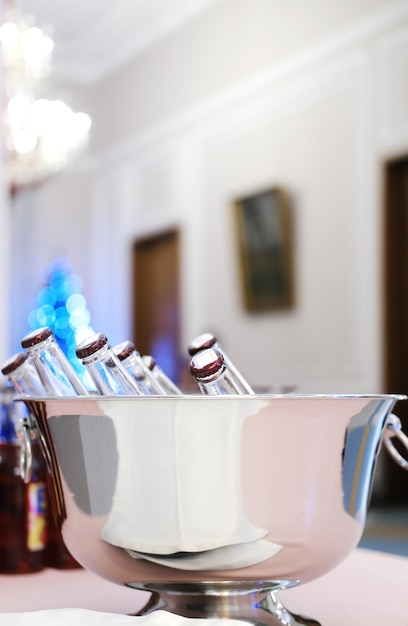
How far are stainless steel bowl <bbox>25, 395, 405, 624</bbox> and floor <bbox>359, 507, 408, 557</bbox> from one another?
289 centimetres

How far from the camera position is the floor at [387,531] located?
3.38m

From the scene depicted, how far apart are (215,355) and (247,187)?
5.03m

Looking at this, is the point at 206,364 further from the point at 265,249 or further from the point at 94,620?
the point at 265,249

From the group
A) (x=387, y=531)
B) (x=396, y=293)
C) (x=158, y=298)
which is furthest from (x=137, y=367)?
(x=158, y=298)

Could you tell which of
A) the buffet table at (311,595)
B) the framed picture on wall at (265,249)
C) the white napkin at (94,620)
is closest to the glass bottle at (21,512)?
the buffet table at (311,595)

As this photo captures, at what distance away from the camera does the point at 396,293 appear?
14.5ft

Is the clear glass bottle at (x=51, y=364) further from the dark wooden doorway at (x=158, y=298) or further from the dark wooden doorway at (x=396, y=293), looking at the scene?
the dark wooden doorway at (x=158, y=298)

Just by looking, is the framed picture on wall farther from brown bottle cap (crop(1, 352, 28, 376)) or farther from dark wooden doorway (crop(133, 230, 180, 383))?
brown bottle cap (crop(1, 352, 28, 376))

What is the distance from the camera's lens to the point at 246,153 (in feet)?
17.7

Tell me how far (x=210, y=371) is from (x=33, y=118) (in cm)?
515

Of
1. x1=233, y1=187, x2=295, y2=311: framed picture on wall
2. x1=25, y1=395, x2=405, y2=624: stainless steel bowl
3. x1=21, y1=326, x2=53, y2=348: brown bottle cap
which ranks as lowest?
x1=25, y1=395, x2=405, y2=624: stainless steel bowl

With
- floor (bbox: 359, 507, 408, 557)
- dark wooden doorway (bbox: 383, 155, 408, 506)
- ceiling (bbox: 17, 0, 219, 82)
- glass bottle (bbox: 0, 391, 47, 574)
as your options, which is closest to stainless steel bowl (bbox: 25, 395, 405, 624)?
glass bottle (bbox: 0, 391, 47, 574)

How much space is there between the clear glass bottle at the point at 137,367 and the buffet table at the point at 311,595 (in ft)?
0.44

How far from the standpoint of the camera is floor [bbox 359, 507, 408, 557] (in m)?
3.38
